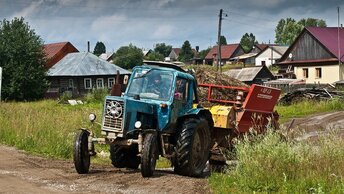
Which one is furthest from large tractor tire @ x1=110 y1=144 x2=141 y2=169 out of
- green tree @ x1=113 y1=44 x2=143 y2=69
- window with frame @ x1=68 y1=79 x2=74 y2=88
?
green tree @ x1=113 y1=44 x2=143 y2=69

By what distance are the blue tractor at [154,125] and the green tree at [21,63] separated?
40870 millimetres

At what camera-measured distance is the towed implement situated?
383 inches

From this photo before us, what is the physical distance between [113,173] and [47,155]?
11.6 ft

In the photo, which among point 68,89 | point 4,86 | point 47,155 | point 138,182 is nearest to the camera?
point 138,182

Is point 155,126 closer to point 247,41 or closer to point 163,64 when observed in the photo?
point 163,64

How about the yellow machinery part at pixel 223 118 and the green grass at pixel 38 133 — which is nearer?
the yellow machinery part at pixel 223 118

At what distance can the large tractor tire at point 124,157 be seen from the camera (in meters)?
11.3

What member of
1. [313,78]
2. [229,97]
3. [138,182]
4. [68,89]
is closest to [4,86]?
[68,89]

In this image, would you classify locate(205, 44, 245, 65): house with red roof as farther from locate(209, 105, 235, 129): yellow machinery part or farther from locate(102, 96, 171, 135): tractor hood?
locate(102, 96, 171, 135): tractor hood

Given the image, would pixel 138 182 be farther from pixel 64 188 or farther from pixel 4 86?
pixel 4 86

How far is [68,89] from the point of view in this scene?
57.0m

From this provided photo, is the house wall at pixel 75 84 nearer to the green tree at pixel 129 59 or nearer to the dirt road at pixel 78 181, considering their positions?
the green tree at pixel 129 59

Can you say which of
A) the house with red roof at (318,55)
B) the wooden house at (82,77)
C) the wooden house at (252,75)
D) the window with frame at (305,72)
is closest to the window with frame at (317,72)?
the house with red roof at (318,55)

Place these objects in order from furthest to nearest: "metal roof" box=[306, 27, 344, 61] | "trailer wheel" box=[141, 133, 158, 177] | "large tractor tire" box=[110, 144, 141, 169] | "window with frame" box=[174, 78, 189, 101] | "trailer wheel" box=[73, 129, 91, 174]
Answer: "metal roof" box=[306, 27, 344, 61] → "large tractor tire" box=[110, 144, 141, 169] → "window with frame" box=[174, 78, 189, 101] → "trailer wheel" box=[73, 129, 91, 174] → "trailer wheel" box=[141, 133, 158, 177]
